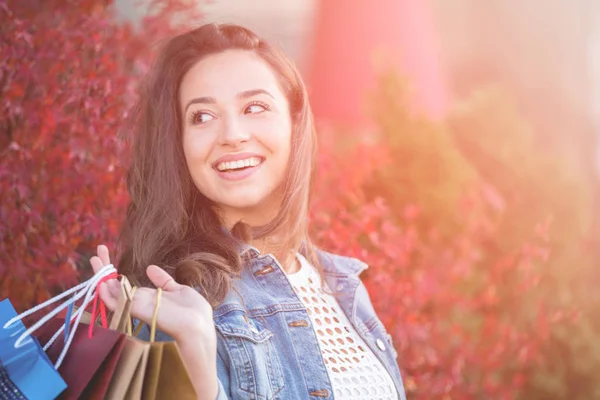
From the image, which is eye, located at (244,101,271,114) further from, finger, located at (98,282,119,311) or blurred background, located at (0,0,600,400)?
finger, located at (98,282,119,311)

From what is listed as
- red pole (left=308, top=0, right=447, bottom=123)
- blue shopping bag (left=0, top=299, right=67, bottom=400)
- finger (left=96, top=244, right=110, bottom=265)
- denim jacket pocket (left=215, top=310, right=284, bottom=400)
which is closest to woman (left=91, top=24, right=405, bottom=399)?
denim jacket pocket (left=215, top=310, right=284, bottom=400)

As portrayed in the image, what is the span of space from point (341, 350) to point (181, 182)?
2.29 ft

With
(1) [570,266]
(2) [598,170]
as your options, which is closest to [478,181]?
(1) [570,266]

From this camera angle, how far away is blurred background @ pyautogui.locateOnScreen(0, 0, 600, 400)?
264 centimetres

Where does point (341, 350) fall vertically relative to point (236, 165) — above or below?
below

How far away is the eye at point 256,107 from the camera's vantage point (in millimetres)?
2201

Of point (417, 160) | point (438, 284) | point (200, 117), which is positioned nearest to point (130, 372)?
point (200, 117)

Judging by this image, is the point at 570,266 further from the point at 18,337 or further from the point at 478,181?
the point at 18,337

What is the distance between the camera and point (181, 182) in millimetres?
2217

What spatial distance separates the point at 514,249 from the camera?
4902 millimetres

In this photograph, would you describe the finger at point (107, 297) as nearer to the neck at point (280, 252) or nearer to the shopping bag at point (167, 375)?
the shopping bag at point (167, 375)

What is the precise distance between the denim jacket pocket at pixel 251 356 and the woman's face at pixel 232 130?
1.35ft

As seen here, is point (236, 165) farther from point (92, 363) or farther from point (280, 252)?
point (92, 363)

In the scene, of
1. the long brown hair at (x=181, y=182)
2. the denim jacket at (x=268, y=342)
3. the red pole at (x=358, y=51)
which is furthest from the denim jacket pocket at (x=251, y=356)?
the red pole at (x=358, y=51)
